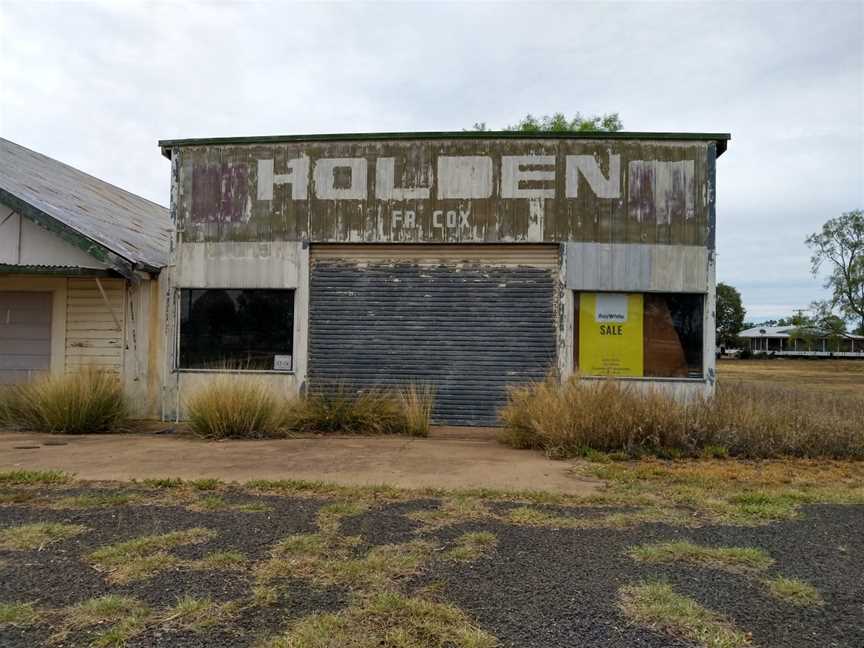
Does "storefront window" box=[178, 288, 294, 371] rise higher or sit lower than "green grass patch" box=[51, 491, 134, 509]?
higher

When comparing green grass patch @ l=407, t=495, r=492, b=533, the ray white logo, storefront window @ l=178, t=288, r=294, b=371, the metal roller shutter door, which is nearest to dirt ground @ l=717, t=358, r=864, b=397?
the metal roller shutter door

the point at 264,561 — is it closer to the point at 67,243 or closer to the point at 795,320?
the point at 67,243

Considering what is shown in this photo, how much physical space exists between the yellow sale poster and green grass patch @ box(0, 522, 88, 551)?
8.10 metres

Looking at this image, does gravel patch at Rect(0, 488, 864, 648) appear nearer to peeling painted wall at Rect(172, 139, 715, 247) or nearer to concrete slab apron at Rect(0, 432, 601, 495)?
concrete slab apron at Rect(0, 432, 601, 495)

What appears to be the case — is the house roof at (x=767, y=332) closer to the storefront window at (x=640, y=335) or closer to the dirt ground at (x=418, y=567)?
the storefront window at (x=640, y=335)

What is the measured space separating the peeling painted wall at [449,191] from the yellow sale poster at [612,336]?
1.08 meters

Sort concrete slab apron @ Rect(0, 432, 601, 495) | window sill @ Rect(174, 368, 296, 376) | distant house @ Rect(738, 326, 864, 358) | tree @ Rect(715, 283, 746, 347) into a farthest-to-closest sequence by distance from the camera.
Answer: tree @ Rect(715, 283, 746, 347), distant house @ Rect(738, 326, 864, 358), window sill @ Rect(174, 368, 296, 376), concrete slab apron @ Rect(0, 432, 601, 495)

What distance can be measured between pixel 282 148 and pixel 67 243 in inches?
156

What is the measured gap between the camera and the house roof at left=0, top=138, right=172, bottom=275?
10742mm

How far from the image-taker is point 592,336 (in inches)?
444

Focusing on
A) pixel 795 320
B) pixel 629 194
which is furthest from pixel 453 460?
pixel 795 320

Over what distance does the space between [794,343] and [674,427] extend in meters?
76.9

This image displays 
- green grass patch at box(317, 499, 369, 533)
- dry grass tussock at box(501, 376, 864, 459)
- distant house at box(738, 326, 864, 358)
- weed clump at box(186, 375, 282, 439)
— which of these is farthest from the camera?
distant house at box(738, 326, 864, 358)

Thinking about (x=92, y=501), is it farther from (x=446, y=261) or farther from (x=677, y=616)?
(x=446, y=261)
